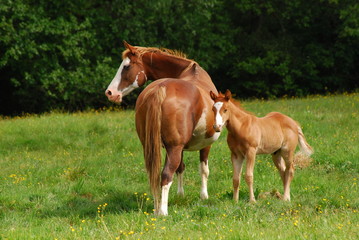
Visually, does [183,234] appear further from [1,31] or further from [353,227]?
[1,31]

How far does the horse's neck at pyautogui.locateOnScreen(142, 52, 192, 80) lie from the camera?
922cm

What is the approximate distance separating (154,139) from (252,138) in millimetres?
1631

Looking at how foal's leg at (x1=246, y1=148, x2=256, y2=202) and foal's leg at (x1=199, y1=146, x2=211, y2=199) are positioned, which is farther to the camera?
foal's leg at (x1=199, y1=146, x2=211, y2=199)

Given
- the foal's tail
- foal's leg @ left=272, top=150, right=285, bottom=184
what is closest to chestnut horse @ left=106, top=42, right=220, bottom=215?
foal's leg @ left=272, top=150, right=285, bottom=184

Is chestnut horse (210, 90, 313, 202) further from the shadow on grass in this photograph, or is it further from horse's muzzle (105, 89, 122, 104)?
horse's muzzle (105, 89, 122, 104)

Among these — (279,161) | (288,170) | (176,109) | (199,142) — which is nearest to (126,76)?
(199,142)

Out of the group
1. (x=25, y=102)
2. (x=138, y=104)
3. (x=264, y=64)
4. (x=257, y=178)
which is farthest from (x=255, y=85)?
(x=138, y=104)

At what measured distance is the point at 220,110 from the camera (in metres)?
7.37

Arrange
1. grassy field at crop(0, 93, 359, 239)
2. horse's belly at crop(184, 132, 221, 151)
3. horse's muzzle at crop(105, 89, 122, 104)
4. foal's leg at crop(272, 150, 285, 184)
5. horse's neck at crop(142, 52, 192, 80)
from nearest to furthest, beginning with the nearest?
1. grassy field at crop(0, 93, 359, 239)
2. horse's belly at crop(184, 132, 221, 151)
3. foal's leg at crop(272, 150, 285, 184)
4. horse's muzzle at crop(105, 89, 122, 104)
5. horse's neck at crop(142, 52, 192, 80)

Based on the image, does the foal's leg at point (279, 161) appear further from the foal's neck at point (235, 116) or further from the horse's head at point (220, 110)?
the horse's head at point (220, 110)

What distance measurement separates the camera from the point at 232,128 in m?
7.99

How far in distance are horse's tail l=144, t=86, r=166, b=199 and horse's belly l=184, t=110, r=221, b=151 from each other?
76 centimetres

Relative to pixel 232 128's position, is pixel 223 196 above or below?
below

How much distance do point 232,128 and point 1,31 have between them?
15.6m
